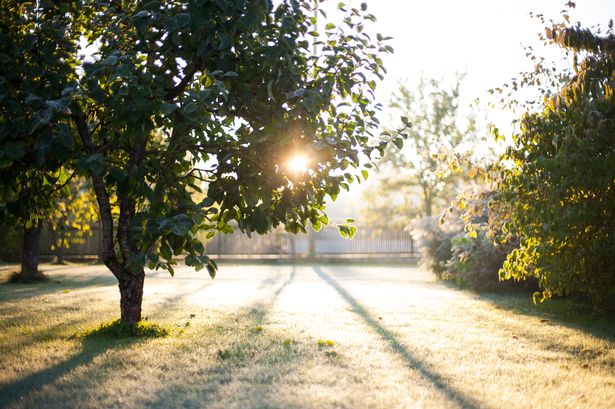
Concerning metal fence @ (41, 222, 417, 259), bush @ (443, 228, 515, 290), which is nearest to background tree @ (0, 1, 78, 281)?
bush @ (443, 228, 515, 290)

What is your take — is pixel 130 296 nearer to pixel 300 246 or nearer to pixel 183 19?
pixel 183 19

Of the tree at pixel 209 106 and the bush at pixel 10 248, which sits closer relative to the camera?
the tree at pixel 209 106

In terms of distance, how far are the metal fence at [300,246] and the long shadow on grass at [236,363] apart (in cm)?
1508

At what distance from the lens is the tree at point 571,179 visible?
5512 mm

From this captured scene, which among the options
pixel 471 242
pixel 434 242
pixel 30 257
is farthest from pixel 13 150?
pixel 434 242

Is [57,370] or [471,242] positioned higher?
[471,242]

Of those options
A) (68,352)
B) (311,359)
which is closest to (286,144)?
(311,359)

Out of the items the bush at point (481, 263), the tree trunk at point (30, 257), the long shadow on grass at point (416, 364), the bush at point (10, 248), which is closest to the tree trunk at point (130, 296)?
the long shadow on grass at point (416, 364)

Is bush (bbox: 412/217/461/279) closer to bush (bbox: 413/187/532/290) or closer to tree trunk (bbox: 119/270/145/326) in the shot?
bush (bbox: 413/187/532/290)

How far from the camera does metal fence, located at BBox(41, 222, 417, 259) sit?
22469 mm

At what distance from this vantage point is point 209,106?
430 centimetres

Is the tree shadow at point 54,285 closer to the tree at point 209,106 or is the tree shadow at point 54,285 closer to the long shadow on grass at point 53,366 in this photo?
the long shadow on grass at point 53,366

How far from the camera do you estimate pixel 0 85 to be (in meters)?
4.12

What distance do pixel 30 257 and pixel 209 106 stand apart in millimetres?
9784
